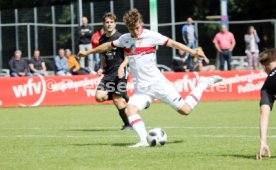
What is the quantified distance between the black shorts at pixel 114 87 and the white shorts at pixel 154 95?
2.50 metres

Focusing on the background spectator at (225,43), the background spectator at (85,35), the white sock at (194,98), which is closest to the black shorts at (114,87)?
the white sock at (194,98)

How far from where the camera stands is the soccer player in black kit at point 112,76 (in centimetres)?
1448

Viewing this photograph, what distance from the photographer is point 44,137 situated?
1365 cm

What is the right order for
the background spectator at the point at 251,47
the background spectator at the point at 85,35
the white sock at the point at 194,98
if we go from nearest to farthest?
1. the white sock at the point at 194,98
2. the background spectator at the point at 85,35
3. the background spectator at the point at 251,47

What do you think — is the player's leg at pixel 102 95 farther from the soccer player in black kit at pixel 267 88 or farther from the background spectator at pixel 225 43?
the background spectator at pixel 225 43

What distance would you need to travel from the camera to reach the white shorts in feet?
38.9

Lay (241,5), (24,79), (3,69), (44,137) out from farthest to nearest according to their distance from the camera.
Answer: (241,5), (3,69), (24,79), (44,137)

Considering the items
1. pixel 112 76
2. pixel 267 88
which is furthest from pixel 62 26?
pixel 267 88

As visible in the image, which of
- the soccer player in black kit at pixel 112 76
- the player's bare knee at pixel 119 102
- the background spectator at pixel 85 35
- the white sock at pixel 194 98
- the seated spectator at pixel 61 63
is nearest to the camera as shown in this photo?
the white sock at pixel 194 98

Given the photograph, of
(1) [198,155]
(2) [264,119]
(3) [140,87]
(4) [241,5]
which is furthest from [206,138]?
(4) [241,5]

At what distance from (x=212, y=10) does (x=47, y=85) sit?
27.1 meters

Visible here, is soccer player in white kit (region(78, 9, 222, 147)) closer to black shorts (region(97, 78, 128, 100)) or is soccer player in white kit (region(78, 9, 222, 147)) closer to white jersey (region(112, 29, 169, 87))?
white jersey (region(112, 29, 169, 87))

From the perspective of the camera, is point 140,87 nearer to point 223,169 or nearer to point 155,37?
point 155,37

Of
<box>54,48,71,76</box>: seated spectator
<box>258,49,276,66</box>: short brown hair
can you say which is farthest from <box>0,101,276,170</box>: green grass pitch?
<box>54,48,71,76</box>: seated spectator
